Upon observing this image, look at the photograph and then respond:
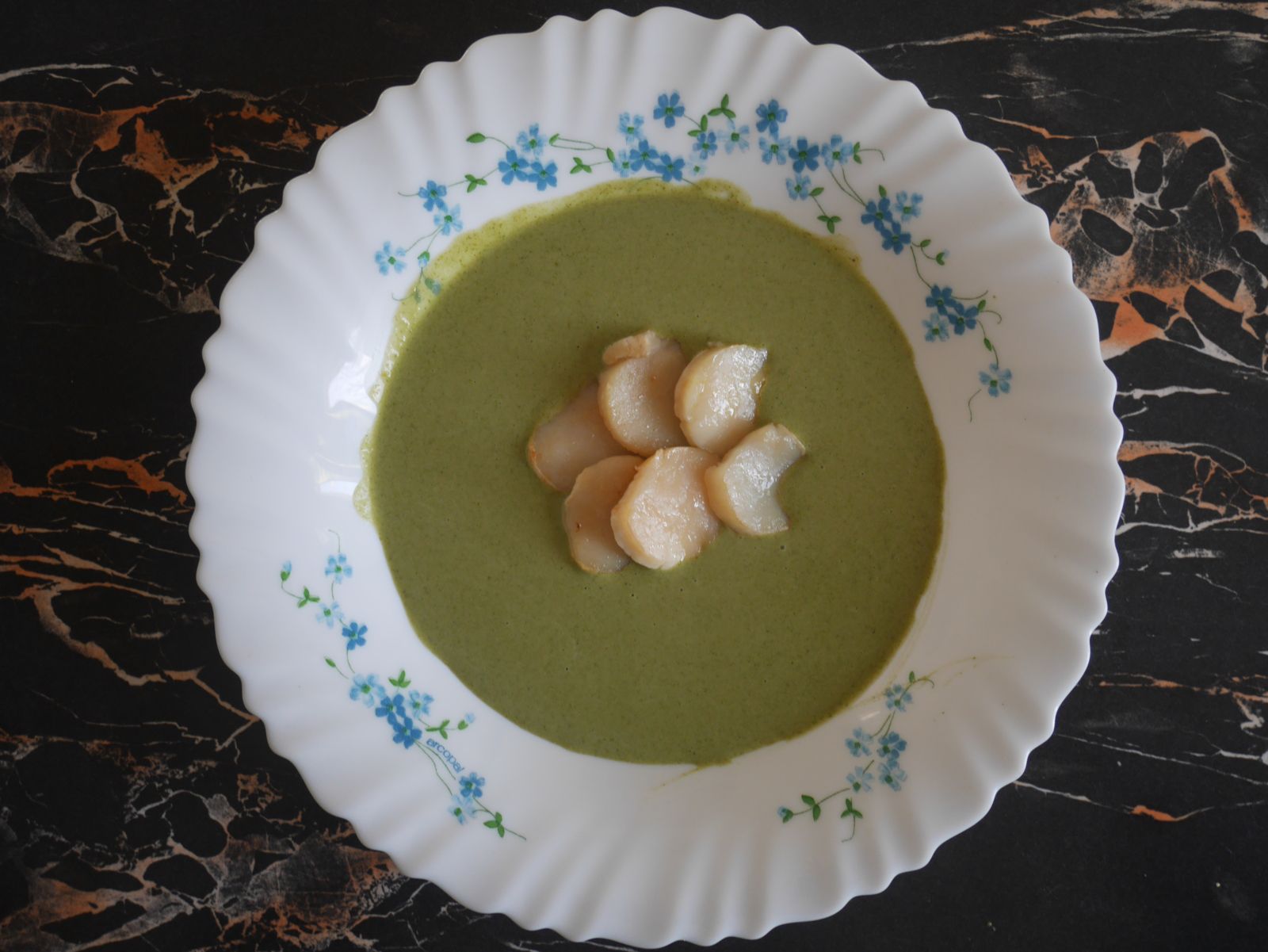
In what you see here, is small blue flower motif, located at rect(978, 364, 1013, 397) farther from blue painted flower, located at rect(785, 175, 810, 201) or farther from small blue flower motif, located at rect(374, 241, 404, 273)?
small blue flower motif, located at rect(374, 241, 404, 273)

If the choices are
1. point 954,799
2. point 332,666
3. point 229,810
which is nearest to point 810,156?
point 954,799

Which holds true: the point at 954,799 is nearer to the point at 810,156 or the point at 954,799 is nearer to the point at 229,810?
the point at 810,156

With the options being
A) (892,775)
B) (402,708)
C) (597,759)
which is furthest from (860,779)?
(402,708)

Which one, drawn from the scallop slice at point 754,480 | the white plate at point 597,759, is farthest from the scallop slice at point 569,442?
the white plate at point 597,759

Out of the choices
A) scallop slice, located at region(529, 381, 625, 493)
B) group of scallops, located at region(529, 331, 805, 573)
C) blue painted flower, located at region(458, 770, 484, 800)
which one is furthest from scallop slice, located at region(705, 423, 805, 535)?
blue painted flower, located at region(458, 770, 484, 800)

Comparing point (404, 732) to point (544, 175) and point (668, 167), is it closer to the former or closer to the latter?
point (544, 175)

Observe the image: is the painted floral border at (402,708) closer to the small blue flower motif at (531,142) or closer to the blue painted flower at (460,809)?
the blue painted flower at (460,809)
